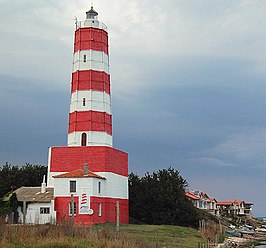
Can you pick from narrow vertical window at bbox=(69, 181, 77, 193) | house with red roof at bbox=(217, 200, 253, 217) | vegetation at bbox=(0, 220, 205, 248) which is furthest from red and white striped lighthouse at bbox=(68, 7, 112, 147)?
house with red roof at bbox=(217, 200, 253, 217)

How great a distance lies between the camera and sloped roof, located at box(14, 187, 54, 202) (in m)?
36.7

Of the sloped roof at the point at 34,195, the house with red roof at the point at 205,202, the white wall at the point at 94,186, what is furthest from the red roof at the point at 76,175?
the house with red roof at the point at 205,202

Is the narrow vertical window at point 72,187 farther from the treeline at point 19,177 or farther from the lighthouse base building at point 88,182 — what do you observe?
the treeline at point 19,177

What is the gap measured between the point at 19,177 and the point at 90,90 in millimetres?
13813

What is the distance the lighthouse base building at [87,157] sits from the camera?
3612 centimetres

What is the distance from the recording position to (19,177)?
4631 cm

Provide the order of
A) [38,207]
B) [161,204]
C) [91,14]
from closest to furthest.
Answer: [38,207] → [91,14] → [161,204]

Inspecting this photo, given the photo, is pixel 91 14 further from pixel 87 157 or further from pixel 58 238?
pixel 58 238

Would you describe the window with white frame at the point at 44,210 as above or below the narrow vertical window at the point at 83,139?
below

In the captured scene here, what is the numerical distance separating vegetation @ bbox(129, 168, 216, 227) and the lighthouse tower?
12.1 feet

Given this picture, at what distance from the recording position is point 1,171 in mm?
47156

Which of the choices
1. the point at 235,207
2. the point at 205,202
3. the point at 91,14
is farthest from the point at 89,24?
the point at 235,207

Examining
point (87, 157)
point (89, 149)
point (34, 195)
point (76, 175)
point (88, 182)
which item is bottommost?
point (34, 195)

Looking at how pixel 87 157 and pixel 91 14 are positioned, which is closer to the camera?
pixel 87 157
